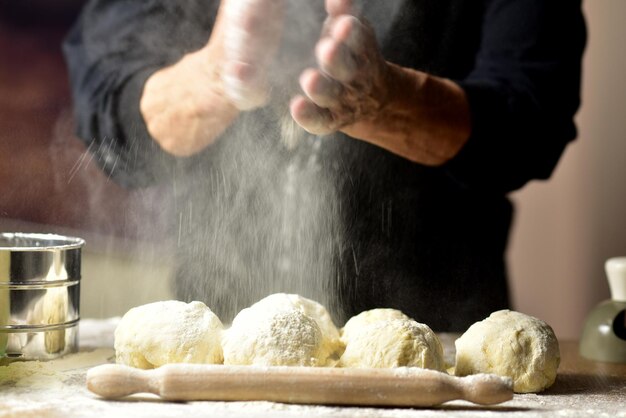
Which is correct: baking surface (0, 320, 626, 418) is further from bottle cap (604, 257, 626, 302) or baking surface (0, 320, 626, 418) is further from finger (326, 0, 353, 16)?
finger (326, 0, 353, 16)

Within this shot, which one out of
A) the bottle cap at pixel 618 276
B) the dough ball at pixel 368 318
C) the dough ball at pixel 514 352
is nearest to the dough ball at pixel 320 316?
the dough ball at pixel 368 318

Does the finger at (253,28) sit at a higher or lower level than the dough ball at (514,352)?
higher

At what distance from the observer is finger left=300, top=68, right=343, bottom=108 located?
1936 millimetres

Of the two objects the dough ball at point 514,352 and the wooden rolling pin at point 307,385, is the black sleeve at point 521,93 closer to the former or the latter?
the dough ball at point 514,352

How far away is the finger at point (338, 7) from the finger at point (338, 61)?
84 millimetres

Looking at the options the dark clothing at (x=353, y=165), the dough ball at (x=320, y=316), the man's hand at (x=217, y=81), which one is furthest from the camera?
the dark clothing at (x=353, y=165)

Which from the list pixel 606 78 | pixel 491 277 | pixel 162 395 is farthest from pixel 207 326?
pixel 606 78

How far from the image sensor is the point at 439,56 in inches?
85.0

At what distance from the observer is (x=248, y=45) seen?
2.02 metres

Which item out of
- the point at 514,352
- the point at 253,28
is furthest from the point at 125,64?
the point at 514,352

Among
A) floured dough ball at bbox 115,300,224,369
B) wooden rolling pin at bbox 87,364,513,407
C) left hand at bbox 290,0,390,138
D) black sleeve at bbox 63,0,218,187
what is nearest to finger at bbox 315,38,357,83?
left hand at bbox 290,0,390,138

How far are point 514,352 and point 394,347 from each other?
0.21 metres

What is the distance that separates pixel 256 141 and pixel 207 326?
24.0 inches

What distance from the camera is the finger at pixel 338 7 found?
2008 mm
